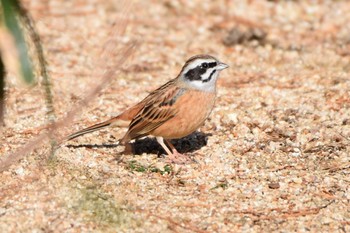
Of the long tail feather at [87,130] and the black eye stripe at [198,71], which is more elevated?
the black eye stripe at [198,71]

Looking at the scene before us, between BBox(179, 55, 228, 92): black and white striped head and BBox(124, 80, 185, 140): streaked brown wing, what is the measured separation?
0.46 ft

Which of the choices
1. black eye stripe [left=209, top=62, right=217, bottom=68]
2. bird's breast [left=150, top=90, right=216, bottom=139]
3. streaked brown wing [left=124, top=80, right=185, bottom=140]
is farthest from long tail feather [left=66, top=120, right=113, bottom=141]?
black eye stripe [left=209, top=62, right=217, bottom=68]

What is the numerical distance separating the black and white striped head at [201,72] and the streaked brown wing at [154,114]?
14cm

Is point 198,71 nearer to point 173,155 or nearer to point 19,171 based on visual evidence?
point 173,155

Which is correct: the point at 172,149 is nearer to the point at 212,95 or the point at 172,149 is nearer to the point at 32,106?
the point at 212,95

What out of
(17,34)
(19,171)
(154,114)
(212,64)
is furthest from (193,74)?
(17,34)

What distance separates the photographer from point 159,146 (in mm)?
6777

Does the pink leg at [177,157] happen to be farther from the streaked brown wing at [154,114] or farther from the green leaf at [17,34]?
the green leaf at [17,34]

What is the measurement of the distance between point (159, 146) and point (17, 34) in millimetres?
4275

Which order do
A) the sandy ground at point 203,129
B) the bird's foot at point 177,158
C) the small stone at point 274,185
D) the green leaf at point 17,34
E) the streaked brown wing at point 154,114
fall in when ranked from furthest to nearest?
the streaked brown wing at point 154,114
the bird's foot at point 177,158
the small stone at point 274,185
the sandy ground at point 203,129
the green leaf at point 17,34

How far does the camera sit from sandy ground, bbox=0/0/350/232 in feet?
16.4

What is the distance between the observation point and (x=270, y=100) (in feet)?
24.6

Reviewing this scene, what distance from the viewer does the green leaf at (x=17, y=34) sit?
2.42m

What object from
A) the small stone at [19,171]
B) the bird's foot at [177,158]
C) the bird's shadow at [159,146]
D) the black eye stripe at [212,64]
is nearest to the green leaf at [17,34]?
the small stone at [19,171]
